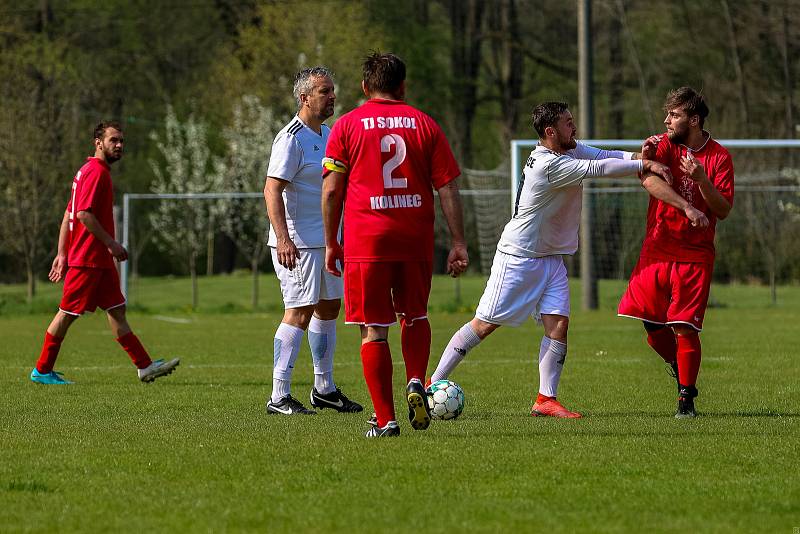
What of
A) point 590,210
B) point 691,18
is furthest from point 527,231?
point 691,18

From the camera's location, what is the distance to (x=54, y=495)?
19.1 feet

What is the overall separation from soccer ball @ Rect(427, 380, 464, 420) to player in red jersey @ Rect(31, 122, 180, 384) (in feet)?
12.4

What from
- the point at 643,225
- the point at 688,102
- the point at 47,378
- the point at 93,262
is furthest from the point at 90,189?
the point at 643,225

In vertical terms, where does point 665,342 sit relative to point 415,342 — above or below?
below

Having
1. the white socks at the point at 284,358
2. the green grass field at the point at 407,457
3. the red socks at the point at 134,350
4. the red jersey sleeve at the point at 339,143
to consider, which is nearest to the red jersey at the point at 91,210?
the red socks at the point at 134,350

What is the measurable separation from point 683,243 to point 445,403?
1875 millimetres

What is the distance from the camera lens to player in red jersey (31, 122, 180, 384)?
1145cm

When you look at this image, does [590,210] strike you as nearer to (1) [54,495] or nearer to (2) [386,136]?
(2) [386,136]

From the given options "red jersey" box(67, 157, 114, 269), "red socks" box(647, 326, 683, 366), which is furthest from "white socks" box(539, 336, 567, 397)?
"red jersey" box(67, 157, 114, 269)

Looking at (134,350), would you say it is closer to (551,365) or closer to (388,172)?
(551,365)

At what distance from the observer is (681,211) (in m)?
8.68

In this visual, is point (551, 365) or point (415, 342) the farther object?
point (551, 365)

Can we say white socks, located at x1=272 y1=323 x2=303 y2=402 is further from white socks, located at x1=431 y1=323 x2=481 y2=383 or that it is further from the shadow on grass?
the shadow on grass

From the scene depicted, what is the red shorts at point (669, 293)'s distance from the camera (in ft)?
28.6
